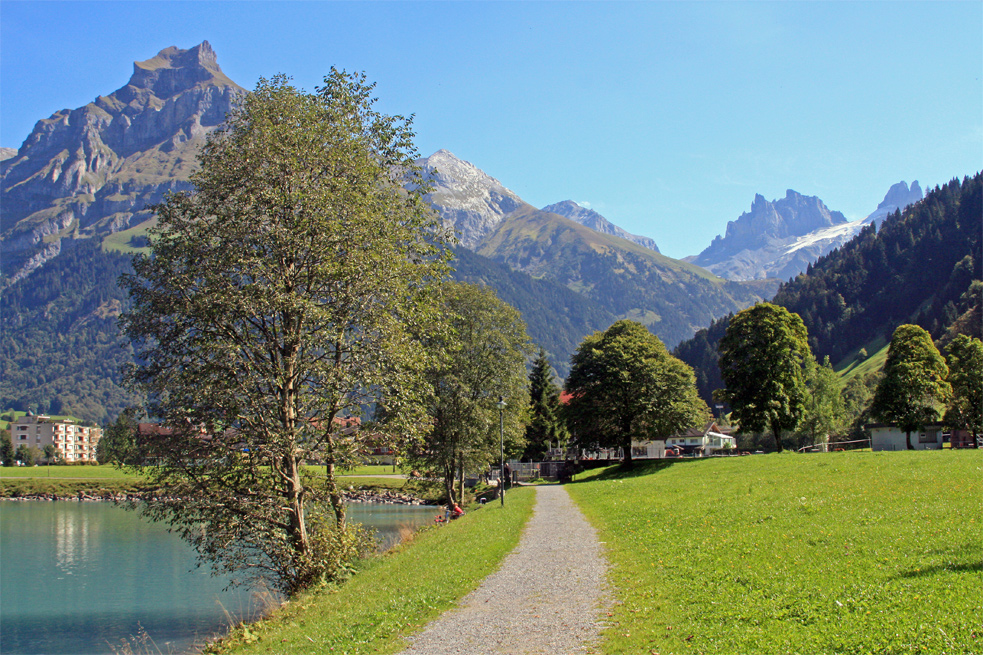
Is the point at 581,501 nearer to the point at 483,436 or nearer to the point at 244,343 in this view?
the point at 483,436

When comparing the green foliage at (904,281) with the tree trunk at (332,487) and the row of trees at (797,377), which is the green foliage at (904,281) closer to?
the row of trees at (797,377)

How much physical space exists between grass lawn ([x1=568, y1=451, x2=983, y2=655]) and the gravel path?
567 millimetres

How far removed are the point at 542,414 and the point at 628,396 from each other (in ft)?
103

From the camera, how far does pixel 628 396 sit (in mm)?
59000

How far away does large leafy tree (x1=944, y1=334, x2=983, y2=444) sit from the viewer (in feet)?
189

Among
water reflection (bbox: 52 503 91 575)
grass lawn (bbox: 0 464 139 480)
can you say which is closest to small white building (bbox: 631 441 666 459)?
grass lawn (bbox: 0 464 139 480)

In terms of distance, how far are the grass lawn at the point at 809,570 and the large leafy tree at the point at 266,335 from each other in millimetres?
8554

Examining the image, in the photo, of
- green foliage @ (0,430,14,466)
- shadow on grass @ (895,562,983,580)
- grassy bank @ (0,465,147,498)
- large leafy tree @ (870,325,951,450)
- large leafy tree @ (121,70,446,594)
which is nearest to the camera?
shadow on grass @ (895,562,983,580)

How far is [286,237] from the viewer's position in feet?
61.5

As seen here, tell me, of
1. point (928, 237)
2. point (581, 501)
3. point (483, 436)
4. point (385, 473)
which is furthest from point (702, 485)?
point (928, 237)

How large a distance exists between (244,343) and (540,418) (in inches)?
2833

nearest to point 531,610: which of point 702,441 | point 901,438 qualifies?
point 901,438

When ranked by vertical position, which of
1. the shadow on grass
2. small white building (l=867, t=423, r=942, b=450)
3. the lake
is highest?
the shadow on grass

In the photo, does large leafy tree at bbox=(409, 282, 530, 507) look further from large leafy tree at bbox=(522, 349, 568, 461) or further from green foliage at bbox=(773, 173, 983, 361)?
green foliage at bbox=(773, 173, 983, 361)
